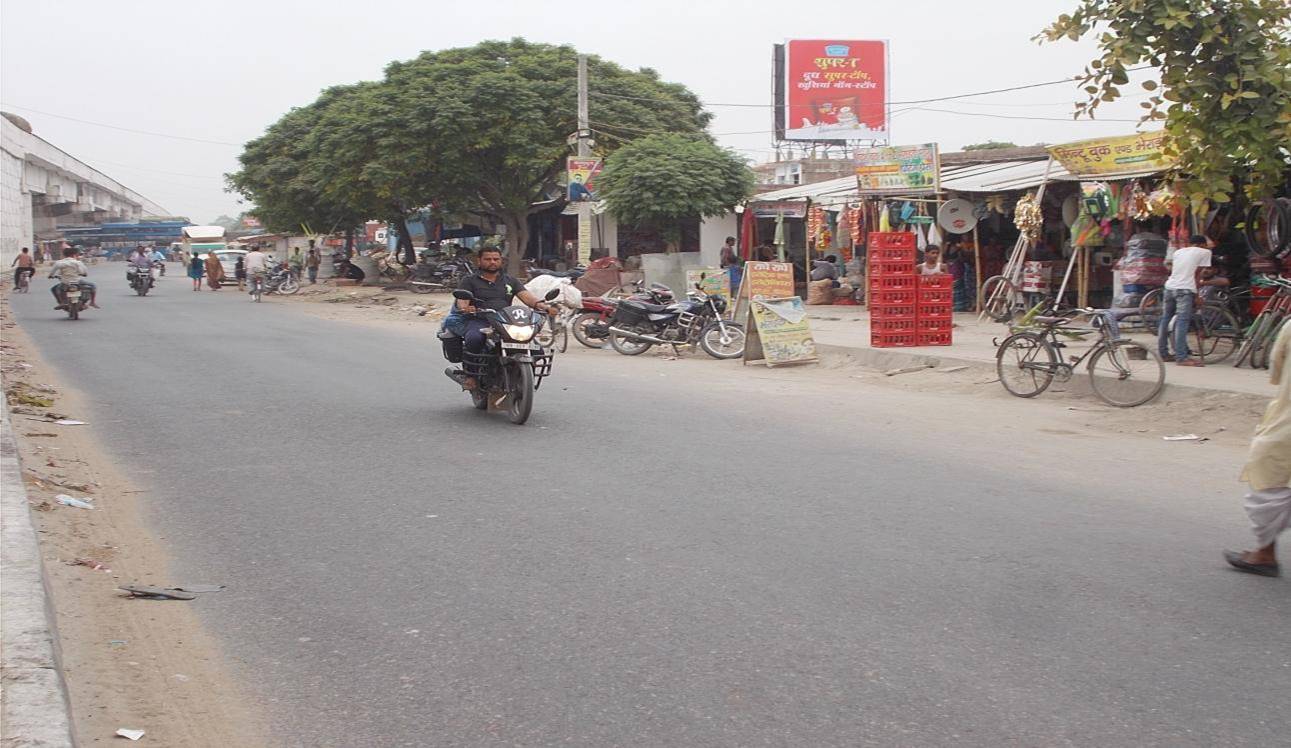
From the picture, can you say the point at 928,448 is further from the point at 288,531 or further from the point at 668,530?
the point at 288,531

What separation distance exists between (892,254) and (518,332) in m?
8.21

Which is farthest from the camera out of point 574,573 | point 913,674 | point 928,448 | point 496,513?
point 928,448

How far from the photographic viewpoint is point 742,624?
480 cm

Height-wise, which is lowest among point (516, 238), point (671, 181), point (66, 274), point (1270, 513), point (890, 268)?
point (1270, 513)

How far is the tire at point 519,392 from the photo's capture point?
10156mm

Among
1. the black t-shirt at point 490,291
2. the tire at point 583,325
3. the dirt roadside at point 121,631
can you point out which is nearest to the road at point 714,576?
the dirt roadside at point 121,631

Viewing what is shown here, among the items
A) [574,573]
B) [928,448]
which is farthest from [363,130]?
[574,573]

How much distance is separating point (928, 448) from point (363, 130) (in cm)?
2886

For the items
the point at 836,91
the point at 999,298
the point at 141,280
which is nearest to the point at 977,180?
the point at 999,298

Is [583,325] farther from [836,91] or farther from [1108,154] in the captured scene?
[836,91]

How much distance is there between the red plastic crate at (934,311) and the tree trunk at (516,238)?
2197 cm

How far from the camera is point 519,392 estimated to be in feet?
33.8

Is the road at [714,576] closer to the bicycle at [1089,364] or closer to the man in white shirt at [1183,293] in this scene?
the bicycle at [1089,364]

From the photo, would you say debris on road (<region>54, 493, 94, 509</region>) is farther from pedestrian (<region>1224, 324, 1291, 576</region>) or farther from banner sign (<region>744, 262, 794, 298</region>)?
banner sign (<region>744, 262, 794, 298</region>)
